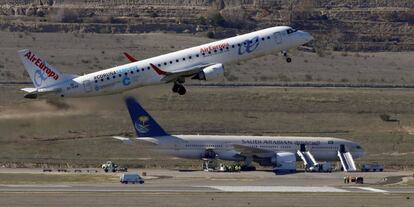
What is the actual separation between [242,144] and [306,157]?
636cm

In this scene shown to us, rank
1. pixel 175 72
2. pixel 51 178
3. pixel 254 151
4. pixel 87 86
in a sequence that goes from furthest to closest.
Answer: pixel 254 151
pixel 51 178
pixel 175 72
pixel 87 86

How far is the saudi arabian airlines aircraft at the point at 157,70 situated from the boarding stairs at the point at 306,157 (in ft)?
92.8

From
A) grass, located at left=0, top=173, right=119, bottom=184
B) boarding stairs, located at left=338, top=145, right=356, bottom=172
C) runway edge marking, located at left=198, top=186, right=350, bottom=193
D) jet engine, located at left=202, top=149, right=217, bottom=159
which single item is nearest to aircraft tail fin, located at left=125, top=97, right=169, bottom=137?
jet engine, located at left=202, top=149, right=217, bottom=159

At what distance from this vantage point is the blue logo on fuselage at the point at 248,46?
11869cm

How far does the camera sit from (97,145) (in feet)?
512

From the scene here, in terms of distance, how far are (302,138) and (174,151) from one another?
14016 millimetres

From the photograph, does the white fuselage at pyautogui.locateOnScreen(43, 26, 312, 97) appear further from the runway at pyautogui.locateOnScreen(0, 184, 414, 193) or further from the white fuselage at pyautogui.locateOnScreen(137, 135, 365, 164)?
the white fuselage at pyautogui.locateOnScreen(137, 135, 365, 164)

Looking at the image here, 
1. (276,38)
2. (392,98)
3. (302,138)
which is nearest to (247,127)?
(302,138)

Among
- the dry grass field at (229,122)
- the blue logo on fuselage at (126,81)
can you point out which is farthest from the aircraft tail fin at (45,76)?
the dry grass field at (229,122)

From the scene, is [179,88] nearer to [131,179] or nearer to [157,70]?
[157,70]

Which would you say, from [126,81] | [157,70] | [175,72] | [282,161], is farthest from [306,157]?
[126,81]

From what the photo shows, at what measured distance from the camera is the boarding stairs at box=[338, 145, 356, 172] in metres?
148

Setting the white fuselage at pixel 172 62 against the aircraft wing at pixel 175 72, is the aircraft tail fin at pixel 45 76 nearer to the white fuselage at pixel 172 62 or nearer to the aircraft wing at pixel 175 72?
the white fuselage at pixel 172 62

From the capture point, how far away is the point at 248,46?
118750 mm
